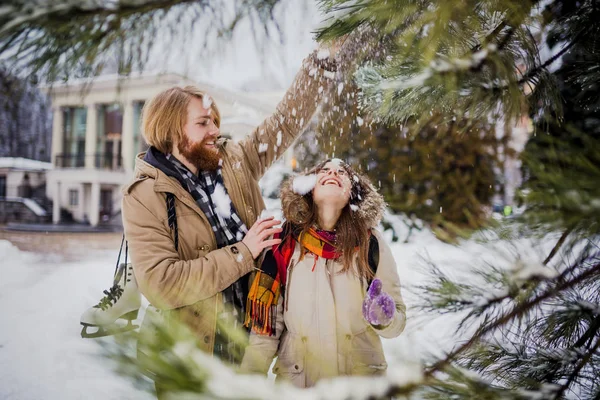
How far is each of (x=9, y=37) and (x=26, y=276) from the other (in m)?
7.09

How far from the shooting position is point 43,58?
0.78m

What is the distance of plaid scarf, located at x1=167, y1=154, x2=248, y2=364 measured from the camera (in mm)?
1891

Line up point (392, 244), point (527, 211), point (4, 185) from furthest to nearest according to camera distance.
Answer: point (4, 185), point (392, 244), point (527, 211)

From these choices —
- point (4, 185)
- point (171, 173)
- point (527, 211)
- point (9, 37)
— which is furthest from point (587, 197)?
point (4, 185)

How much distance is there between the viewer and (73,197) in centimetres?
1855

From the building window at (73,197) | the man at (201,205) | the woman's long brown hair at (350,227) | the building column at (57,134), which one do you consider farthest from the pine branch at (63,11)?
the building column at (57,134)

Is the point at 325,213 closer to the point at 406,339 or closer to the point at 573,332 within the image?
the point at 573,332

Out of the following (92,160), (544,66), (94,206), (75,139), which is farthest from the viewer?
(75,139)

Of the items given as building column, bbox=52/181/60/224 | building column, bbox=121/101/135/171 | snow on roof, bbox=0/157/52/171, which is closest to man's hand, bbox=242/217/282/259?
snow on roof, bbox=0/157/52/171

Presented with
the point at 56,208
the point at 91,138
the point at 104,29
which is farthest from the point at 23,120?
the point at 91,138

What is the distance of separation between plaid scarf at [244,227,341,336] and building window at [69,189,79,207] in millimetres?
18999

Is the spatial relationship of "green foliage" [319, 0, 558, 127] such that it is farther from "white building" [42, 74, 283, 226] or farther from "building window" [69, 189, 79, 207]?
"building window" [69, 189, 79, 207]

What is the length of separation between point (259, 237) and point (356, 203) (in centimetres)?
54

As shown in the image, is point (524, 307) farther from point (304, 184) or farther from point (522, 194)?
point (304, 184)
